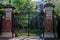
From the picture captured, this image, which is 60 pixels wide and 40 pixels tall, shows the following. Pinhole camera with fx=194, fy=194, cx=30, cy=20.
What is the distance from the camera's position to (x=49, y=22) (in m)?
13.3

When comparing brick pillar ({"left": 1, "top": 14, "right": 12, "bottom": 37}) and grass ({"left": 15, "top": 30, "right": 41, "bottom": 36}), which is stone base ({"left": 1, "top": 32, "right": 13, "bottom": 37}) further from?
grass ({"left": 15, "top": 30, "right": 41, "bottom": 36})

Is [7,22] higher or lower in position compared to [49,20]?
lower

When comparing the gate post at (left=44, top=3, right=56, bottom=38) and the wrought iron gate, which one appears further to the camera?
the wrought iron gate

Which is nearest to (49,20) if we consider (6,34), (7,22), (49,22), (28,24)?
(49,22)

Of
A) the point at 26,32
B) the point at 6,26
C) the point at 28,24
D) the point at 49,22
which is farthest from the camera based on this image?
the point at 28,24

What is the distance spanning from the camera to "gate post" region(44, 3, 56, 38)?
13.3m

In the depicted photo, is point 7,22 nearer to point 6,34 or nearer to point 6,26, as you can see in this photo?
point 6,26

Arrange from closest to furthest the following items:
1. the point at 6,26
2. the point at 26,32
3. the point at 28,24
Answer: the point at 6,26, the point at 26,32, the point at 28,24

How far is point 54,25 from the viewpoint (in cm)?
1334

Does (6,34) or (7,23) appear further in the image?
(7,23)

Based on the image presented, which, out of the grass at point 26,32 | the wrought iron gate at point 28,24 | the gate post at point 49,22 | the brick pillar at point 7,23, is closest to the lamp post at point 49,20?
the gate post at point 49,22

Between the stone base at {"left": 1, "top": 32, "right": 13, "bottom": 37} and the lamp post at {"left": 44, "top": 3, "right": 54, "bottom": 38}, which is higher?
the lamp post at {"left": 44, "top": 3, "right": 54, "bottom": 38}

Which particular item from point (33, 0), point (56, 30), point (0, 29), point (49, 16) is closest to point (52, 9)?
point (49, 16)

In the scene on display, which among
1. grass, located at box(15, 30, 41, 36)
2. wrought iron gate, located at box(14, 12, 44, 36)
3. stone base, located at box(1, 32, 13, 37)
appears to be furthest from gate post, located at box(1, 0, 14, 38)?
grass, located at box(15, 30, 41, 36)
